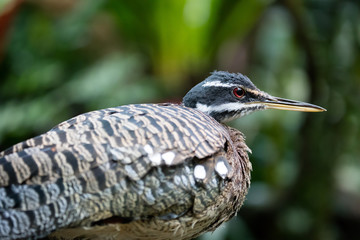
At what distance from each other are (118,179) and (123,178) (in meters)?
0.02

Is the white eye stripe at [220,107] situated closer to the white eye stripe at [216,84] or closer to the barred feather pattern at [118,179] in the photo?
the white eye stripe at [216,84]

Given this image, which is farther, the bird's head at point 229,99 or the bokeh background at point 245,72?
the bokeh background at point 245,72

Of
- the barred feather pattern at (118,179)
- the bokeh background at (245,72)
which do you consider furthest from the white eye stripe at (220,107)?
the bokeh background at (245,72)

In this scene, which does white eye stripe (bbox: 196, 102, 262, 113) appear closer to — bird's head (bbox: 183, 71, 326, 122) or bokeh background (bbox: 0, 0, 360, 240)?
bird's head (bbox: 183, 71, 326, 122)

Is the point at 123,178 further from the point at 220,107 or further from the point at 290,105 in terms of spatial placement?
the point at 290,105

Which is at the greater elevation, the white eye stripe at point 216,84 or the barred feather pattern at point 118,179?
the white eye stripe at point 216,84

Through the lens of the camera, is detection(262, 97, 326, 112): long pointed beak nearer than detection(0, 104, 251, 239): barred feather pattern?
No

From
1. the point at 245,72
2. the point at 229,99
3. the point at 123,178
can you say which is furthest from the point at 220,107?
the point at 245,72

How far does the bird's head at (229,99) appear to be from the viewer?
136 inches

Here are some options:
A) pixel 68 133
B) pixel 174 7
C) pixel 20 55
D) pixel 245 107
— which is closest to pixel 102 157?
pixel 68 133

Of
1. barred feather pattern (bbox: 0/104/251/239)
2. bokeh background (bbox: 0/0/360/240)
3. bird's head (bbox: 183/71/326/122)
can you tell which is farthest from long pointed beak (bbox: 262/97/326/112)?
bokeh background (bbox: 0/0/360/240)

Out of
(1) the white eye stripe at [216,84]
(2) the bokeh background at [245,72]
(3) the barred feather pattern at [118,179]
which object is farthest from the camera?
(2) the bokeh background at [245,72]

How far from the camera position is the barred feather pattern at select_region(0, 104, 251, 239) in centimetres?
253

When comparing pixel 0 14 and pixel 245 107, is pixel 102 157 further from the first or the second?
pixel 0 14
